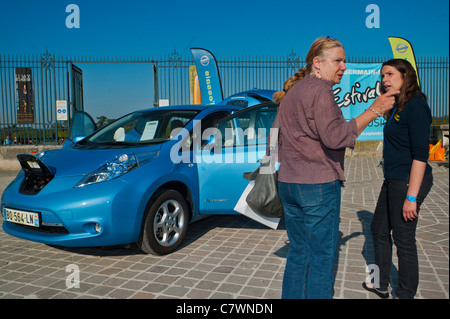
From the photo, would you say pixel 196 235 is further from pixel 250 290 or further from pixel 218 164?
pixel 250 290

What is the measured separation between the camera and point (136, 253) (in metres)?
3.78

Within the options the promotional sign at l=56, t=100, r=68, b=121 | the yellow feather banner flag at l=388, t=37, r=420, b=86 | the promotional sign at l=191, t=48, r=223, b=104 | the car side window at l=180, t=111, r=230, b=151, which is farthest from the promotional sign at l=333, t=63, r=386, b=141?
the car side window at l=180, t=111, r=230, b=151

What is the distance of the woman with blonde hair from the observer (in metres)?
1.88

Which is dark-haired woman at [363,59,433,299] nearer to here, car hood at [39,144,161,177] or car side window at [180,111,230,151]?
car side window at [180,111,230,151]

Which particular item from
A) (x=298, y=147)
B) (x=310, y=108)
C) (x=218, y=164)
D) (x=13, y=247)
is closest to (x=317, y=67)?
(x=310, y=108)

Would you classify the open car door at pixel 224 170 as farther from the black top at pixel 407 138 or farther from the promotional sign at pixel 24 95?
the promotional sign at pixel 24 95

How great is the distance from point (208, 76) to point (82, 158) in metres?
8.13

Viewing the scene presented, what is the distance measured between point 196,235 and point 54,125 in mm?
8796

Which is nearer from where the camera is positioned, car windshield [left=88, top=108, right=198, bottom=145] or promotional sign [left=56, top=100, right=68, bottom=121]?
car windshield [left=88, top=108, right=198, bottom=145]

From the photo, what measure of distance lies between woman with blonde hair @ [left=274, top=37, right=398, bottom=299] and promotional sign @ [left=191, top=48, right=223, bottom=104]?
9358 mm

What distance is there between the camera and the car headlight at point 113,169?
3312 mm

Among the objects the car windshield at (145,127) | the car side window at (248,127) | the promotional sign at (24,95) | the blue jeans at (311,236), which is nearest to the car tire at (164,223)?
the car windshield at (145,127)

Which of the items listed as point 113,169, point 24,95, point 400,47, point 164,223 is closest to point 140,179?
point 113,169

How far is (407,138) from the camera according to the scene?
2.41m
